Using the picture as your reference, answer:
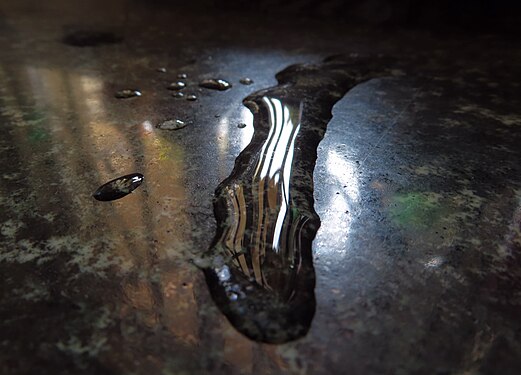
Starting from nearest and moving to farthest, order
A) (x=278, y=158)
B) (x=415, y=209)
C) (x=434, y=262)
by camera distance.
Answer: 1. (x=434, y=262)
2. (x=415, y=209)
3. (x=278, y=158)

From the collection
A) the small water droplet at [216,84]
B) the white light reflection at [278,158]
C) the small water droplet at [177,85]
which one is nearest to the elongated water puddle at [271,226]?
the white light reflection at [278,158]

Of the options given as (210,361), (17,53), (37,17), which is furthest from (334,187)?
(37,17)

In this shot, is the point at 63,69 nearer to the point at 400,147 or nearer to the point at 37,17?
the point at 37,17

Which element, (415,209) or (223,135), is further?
(223,135)

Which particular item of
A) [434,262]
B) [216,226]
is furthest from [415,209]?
[216,226]

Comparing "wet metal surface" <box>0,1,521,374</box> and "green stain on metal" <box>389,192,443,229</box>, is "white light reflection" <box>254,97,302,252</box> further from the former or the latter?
"green stain on metal" <box>389,192,443,229</box>

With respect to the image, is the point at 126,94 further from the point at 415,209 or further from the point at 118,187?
the point at 415,209
